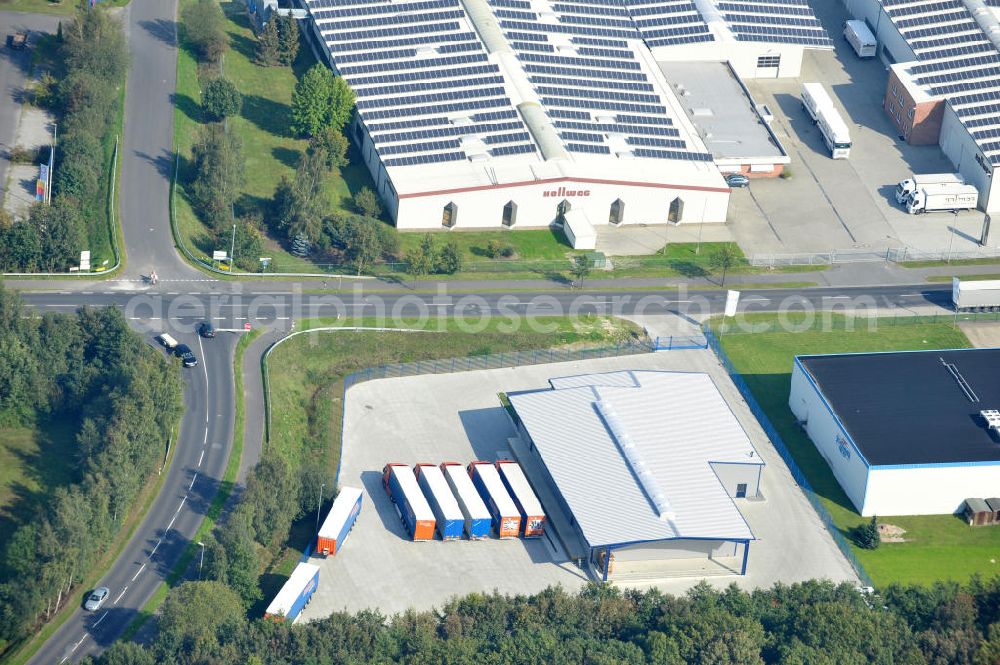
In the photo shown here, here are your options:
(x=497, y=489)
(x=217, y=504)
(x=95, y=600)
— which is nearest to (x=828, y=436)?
(x=497, y=489)

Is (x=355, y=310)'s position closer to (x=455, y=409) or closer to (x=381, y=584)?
(x=455, y=409)

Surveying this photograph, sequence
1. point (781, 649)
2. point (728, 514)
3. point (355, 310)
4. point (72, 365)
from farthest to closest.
A: point (355, 310), point (72, 365), point (728, 514), point (781, 649)

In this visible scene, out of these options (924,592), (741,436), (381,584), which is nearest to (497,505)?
(381,584)

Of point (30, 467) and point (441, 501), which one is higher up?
point (441, 501)

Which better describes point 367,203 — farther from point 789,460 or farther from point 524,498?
point 789,460

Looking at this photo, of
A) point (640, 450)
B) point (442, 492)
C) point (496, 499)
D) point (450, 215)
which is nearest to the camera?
point (496, 499)

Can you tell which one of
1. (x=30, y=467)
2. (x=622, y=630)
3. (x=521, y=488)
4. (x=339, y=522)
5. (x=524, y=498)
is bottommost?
(x=622, y=630)

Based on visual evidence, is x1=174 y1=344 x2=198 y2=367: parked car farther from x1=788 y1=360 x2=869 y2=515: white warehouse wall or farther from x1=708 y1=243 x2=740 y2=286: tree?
x1=788 y1=360 x2=869 y2=515: white warehouse wall
